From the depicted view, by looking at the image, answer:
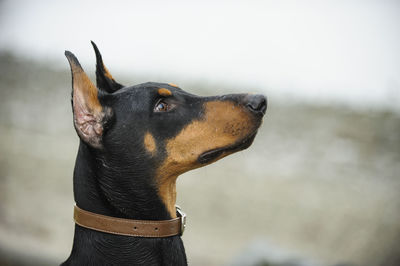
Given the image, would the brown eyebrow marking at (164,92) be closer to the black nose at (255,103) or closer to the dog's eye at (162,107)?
the dog's eye at (162,107)

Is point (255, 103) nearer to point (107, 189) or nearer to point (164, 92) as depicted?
point (164, 92)

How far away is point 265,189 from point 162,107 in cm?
722

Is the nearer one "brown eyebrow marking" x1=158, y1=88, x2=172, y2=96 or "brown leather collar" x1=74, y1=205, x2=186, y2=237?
"brown leather collar" x1=74, y1=205, x2=186, y2=237

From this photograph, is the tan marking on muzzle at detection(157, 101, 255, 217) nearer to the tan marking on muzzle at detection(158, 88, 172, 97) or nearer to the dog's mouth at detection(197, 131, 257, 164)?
the dog's mouth at detection(197, 131, 257, 164)

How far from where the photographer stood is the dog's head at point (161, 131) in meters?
Answer: 2.25

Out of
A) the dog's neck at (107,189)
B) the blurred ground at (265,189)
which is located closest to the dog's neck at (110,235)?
the dog's neck at (107,189)

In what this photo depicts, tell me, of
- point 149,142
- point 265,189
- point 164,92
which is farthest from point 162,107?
point 265,189

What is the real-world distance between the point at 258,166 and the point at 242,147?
830 centimetres

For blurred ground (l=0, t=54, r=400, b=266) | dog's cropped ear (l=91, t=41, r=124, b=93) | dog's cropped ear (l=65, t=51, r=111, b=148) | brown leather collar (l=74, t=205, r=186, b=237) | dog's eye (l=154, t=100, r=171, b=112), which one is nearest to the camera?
dog's cropped ear (l=65, t=51, r=111, b=148)

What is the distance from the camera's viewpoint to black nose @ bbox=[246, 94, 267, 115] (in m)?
2.28

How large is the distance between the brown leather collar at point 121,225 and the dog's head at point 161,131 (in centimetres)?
16

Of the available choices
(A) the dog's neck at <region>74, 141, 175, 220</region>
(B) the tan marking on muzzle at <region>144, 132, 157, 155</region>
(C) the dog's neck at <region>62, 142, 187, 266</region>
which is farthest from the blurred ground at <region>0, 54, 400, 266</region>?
(B) the tan marking on muzzle at <region>144, 132, 157, 155</region>

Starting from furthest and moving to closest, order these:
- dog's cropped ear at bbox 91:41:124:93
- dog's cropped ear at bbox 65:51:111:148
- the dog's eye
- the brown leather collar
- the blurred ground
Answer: the blurred ground
dog's cropped ear at bbox 91:41:124:93
the dog's eye
the brown leather collar
dog's cropped ear at bbox 65:51:111:148

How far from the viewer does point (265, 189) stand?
9156 millimetres
